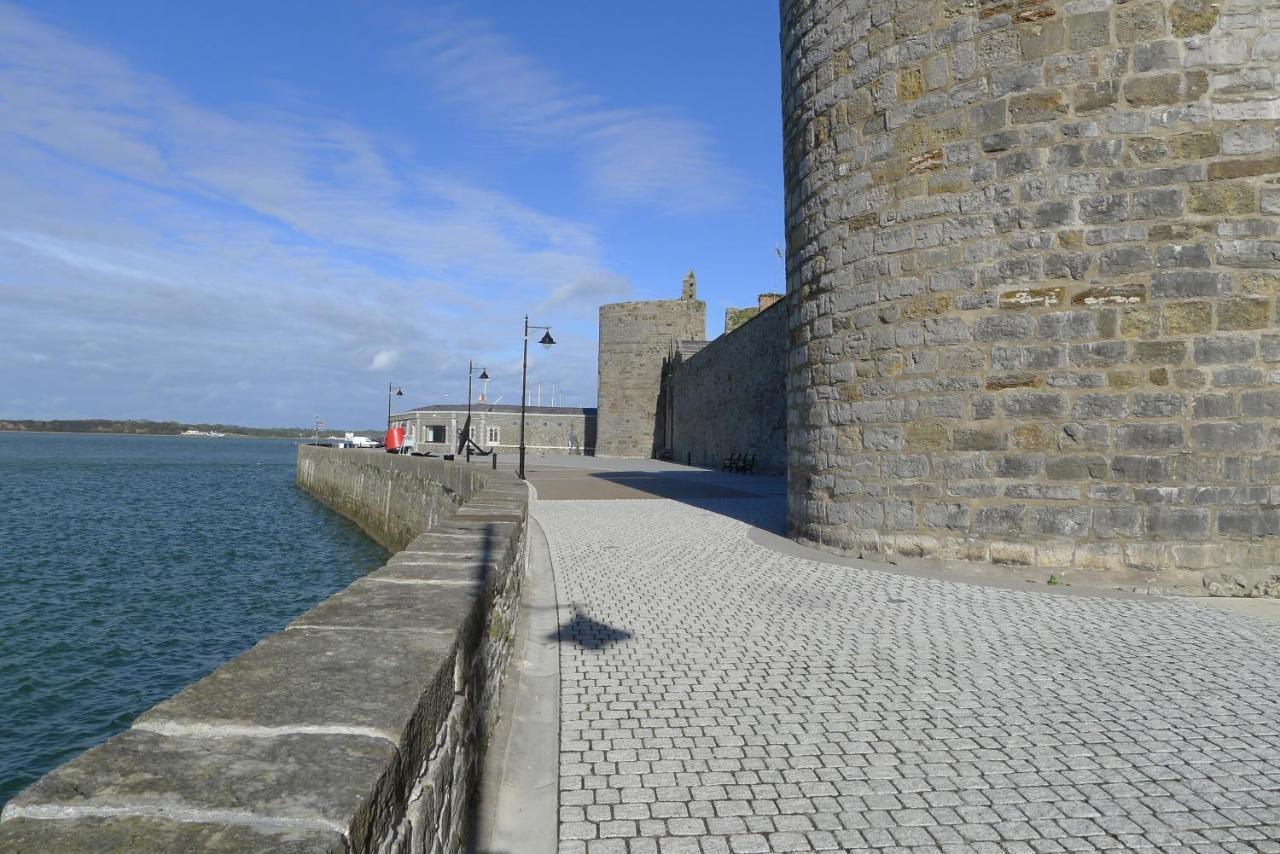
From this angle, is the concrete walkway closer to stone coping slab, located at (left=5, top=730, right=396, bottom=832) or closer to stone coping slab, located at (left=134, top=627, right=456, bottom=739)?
stone coping slab, located at (left=134, top=627, right=456, bottom=739)

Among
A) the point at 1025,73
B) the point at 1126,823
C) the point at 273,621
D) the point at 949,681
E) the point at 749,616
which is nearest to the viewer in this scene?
the point at 1126,823

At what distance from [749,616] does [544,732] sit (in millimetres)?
2528

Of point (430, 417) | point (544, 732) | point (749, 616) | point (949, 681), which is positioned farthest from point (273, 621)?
point (430, 417)

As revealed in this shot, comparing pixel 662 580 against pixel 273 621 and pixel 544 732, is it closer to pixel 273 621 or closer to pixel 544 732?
pixel 544 732

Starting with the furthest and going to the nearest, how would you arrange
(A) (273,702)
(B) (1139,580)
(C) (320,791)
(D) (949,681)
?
(B) (1139,580) → (D) (949,681) → (A) (273,702) → (C) (320,791)

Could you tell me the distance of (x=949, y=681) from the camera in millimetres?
4340

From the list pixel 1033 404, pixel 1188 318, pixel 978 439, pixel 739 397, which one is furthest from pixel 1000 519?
pixel 739 397

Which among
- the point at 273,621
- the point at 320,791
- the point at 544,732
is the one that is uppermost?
the point at 320,791

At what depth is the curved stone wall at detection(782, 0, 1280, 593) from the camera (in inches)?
257

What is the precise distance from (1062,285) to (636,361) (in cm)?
3829

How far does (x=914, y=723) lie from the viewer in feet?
12.2

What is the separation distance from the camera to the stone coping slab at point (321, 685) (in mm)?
1704

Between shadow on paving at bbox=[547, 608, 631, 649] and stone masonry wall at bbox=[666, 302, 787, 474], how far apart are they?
14.7 meters

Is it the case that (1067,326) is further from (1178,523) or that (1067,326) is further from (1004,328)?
(1178,523)
